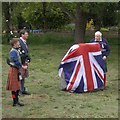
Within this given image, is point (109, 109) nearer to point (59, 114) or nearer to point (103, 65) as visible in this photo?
point (59, 114)

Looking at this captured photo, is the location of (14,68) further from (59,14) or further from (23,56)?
(59,14)

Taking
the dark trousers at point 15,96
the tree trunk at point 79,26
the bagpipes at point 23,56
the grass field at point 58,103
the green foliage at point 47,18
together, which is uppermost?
the green foliage at point 47,18

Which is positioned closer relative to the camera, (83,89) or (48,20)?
(83,89)

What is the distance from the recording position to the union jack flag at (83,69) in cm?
915

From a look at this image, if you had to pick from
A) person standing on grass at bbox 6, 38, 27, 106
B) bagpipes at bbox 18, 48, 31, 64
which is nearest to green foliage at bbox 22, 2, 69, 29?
bagpipes at bbox 18, 48, 31, 64

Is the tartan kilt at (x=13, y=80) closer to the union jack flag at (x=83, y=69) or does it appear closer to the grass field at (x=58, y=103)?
the grass field at (x=58, y=103)

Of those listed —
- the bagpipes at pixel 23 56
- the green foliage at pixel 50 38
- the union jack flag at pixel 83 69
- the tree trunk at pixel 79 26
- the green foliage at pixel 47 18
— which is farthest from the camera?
the green foliage at pixel 47 18

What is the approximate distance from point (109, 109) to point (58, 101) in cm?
127

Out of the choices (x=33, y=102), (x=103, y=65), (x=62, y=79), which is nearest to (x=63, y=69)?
(x=62, y=79)

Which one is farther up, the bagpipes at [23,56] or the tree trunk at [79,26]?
the tree trunk at [79,26]

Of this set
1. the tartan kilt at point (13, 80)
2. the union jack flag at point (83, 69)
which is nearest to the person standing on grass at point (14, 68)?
the tartan kilt at point (13, 80)

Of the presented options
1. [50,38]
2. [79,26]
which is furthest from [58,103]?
[50,38]

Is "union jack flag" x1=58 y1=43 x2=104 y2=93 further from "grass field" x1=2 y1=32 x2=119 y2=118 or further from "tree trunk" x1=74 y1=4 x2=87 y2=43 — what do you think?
"tree trunk" x1=74 y1=4 x2=87 y2=43

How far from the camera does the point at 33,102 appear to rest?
26.1 feet
